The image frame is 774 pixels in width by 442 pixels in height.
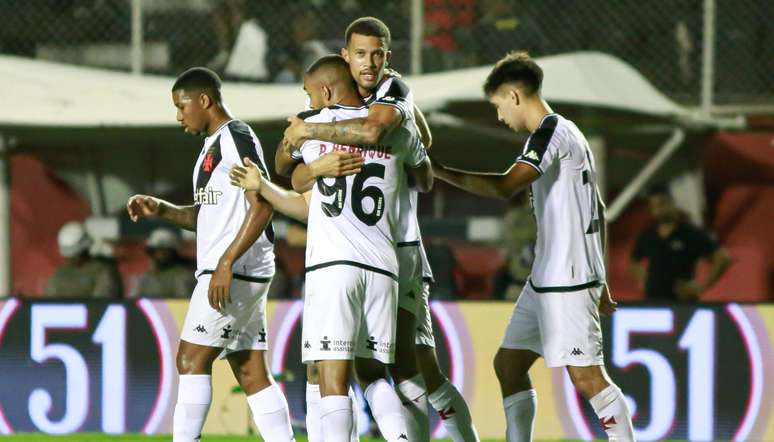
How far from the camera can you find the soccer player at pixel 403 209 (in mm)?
5879

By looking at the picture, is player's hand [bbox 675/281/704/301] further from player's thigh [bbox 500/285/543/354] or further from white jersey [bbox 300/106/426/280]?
white jersey [bbox 300/106/426/280]

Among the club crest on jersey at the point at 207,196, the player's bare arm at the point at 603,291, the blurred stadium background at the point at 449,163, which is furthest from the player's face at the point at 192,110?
the blurred stadium background at the point at 449,163

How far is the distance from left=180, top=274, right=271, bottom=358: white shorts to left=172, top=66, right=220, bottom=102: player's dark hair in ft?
2.77

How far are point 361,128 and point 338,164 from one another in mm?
168

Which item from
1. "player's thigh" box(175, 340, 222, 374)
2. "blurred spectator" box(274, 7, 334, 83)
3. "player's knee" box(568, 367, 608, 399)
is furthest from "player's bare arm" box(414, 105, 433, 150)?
"blurred spectator" box(274, 7, 334, 83)

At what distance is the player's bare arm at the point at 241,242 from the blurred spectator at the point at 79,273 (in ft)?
14.5

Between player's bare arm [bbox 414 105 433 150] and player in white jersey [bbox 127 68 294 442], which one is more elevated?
player's bare arm [bbox 414 105 433 150]

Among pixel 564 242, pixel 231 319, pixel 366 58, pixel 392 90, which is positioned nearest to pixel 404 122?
pixel 392 90

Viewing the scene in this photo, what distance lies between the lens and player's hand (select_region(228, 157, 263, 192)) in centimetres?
624

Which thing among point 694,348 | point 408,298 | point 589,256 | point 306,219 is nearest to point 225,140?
point 306,219

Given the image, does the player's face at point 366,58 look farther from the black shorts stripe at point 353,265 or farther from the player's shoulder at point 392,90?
the black shorts stripe at point 353,265

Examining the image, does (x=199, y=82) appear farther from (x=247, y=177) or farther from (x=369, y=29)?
(x=369, y=29)

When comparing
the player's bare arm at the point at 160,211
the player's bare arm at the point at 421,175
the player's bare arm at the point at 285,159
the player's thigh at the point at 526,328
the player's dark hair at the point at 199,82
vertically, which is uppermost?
the player's dark hair at the point at 199,82

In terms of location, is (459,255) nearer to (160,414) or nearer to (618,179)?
(618,179)
